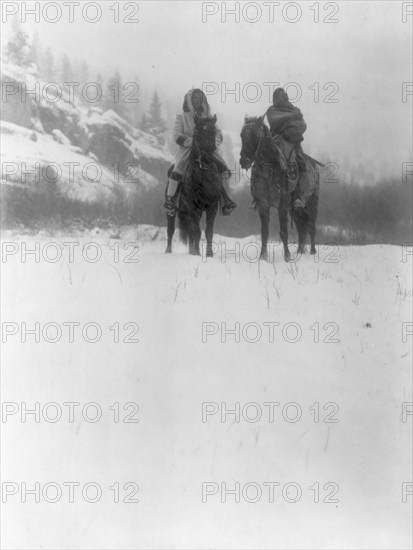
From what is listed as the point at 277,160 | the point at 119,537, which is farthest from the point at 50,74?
the point at 119,537

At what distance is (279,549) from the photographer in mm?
3549

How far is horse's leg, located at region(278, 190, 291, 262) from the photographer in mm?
4020

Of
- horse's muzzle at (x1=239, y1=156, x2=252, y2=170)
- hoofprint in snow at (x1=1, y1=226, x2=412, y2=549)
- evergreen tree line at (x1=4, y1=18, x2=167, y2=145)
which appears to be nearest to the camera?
hoofprint in snow at (x1=1, y1=226, x2=412, y2=549)

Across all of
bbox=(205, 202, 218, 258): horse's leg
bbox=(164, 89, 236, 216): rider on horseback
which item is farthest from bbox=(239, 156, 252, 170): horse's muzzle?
bbox=(205, 202, 218, 258): horse's leg

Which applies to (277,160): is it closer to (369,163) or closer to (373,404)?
(369,163)

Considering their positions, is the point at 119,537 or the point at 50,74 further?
the point at 50,74

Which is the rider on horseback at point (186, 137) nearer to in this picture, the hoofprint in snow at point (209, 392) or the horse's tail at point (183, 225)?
the horse's tail at point (183, 225)

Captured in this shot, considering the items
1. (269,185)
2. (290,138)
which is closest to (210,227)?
(269,185)

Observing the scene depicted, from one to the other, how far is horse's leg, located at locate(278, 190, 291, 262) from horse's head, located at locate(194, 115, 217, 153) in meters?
0.61

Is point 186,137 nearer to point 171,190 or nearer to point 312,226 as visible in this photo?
point 171,190

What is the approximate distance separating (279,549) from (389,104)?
3.05 m

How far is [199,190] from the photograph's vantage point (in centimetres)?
409

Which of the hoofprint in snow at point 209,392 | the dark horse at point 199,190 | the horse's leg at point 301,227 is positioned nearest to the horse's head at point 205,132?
the dark horse at point 199,190

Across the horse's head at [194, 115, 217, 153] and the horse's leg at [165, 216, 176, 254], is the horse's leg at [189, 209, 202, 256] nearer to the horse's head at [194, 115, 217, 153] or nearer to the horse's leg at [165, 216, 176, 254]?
the horse's leg at [165, 216, 176, 254]
